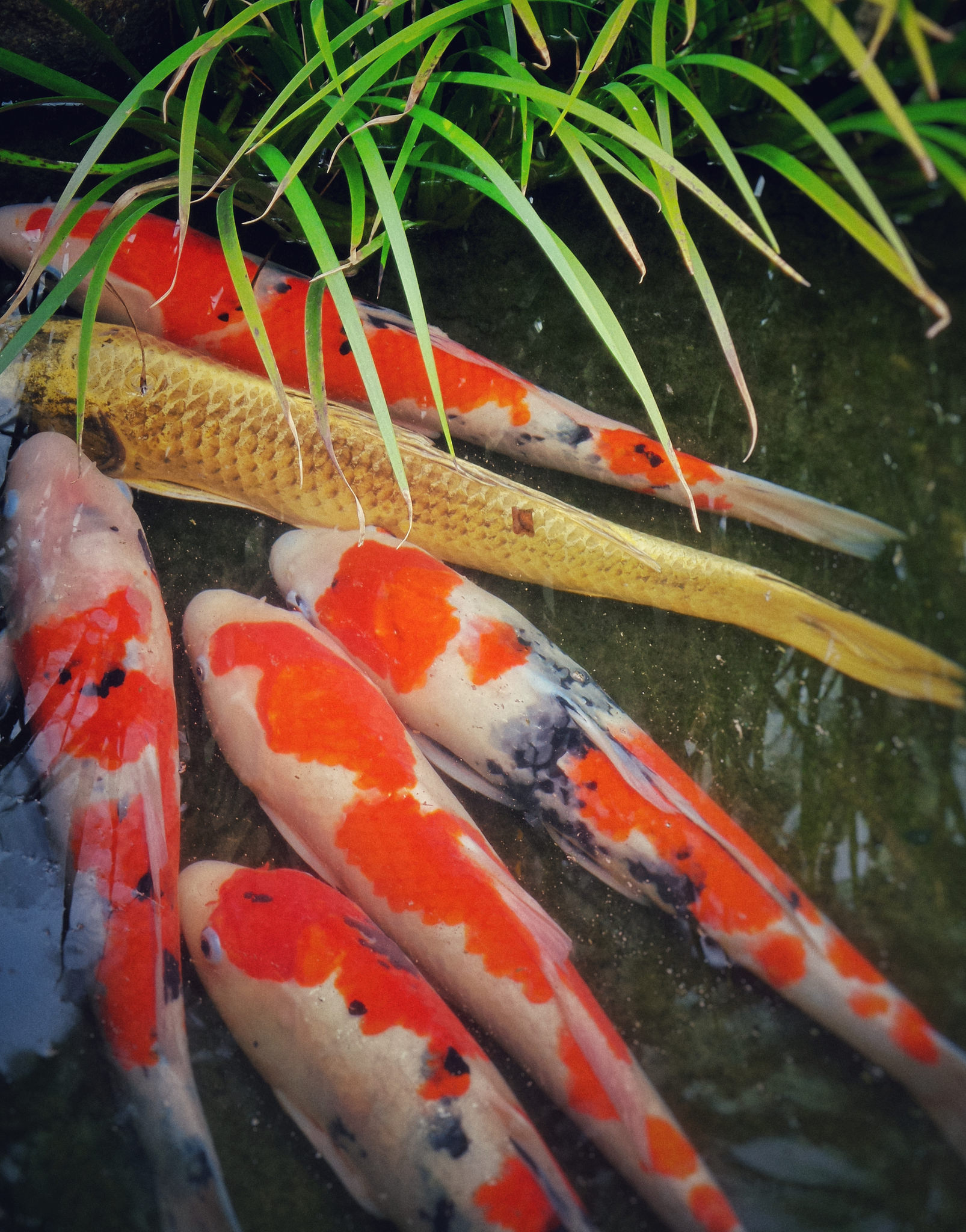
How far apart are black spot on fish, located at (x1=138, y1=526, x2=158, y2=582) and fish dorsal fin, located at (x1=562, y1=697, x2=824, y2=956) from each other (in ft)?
1.76

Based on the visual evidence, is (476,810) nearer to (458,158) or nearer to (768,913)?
(768,913)

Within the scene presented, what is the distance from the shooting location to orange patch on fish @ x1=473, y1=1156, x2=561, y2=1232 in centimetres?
71

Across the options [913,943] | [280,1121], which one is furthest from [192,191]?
[913,943]

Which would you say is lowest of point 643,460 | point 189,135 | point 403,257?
point 643,460

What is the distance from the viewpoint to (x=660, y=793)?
850 mm

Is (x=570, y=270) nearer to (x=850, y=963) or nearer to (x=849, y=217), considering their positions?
(x=849, y=217)

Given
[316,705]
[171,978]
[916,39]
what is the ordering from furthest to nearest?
[316,705]
[171,978]
[916,39]

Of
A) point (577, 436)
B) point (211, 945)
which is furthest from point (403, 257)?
point (211, 945)

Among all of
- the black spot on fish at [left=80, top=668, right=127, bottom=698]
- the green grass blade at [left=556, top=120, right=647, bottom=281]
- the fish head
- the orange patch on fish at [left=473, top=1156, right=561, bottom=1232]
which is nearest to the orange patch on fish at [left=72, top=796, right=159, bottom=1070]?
the black spot on fish at [left=80, top=668, right=127, bottom=698]

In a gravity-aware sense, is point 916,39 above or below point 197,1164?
above

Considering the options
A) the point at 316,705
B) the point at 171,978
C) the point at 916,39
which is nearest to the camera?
the point at 916,39

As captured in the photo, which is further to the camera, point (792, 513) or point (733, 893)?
point (792, 513)

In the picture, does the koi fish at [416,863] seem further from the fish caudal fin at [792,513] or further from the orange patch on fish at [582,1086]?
the fish caudal fin at [792,513]

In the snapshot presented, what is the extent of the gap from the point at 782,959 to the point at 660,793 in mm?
206
